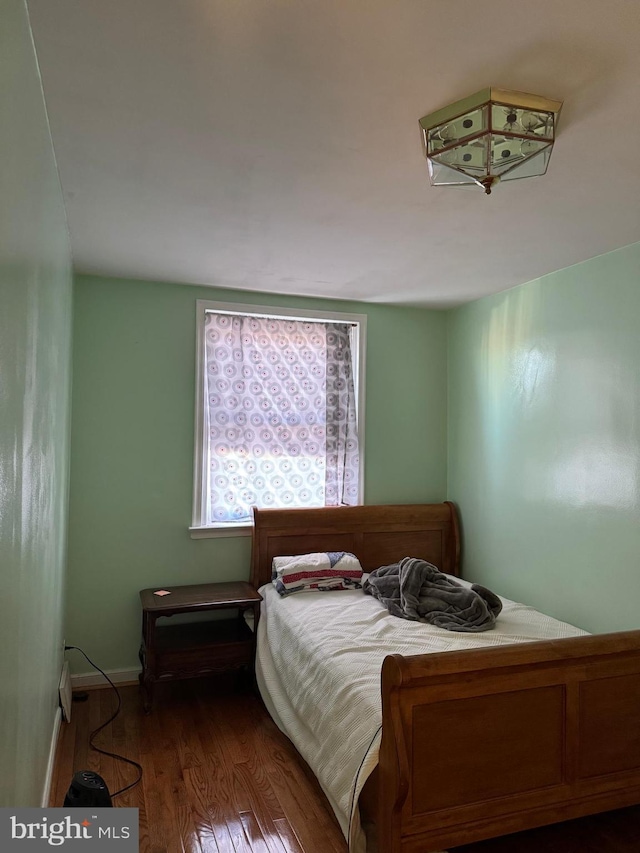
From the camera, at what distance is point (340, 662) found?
264 centimetres

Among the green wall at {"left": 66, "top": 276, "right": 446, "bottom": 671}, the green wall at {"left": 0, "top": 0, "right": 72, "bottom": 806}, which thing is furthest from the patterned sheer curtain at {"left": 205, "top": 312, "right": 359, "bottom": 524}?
the green wall at {"left": 0, "top": 0, "right": 72, "bottom": 806}

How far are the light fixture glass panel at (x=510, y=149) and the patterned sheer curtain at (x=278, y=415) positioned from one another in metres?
2.33

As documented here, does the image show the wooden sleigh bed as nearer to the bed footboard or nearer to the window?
the bed footboard

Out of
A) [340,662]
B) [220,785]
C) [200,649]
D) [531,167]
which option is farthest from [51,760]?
[531,167]

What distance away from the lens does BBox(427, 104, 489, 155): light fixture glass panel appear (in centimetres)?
171

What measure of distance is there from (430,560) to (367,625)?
129 cm

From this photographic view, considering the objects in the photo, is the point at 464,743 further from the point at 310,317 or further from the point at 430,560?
the point at 310,317

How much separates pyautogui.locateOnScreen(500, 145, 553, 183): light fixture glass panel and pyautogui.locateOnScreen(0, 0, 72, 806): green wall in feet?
4.72

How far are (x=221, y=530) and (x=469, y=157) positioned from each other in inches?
106

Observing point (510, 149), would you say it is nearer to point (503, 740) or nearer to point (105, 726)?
point (503, 740)

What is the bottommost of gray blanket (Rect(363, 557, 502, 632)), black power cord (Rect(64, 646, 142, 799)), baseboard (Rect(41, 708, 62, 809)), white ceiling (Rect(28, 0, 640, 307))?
black power cord (Rect(64, 646, 142, 799))

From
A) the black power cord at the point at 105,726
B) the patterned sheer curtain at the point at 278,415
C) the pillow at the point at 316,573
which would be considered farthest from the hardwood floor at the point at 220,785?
the patterned sheer curtain at the point at 278,415

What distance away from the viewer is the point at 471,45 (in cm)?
147

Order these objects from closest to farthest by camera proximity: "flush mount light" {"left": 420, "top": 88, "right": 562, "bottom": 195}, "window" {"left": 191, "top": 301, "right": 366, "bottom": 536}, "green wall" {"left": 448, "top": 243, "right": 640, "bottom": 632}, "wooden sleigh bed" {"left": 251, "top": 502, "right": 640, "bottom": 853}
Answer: "flush mount light" {"left": 420, "top": 88, "right": 562, "bottom": 195} → "wooden sleigh bed" {"left": 251, "top": 502, "right": 640, "bottom": 853} → "green wall" {"left": 448, "top": 243, "right": 640, "bottom": 632} → "window" {"left": 191, "top": 301, "right": 366, "bottom": 536}
